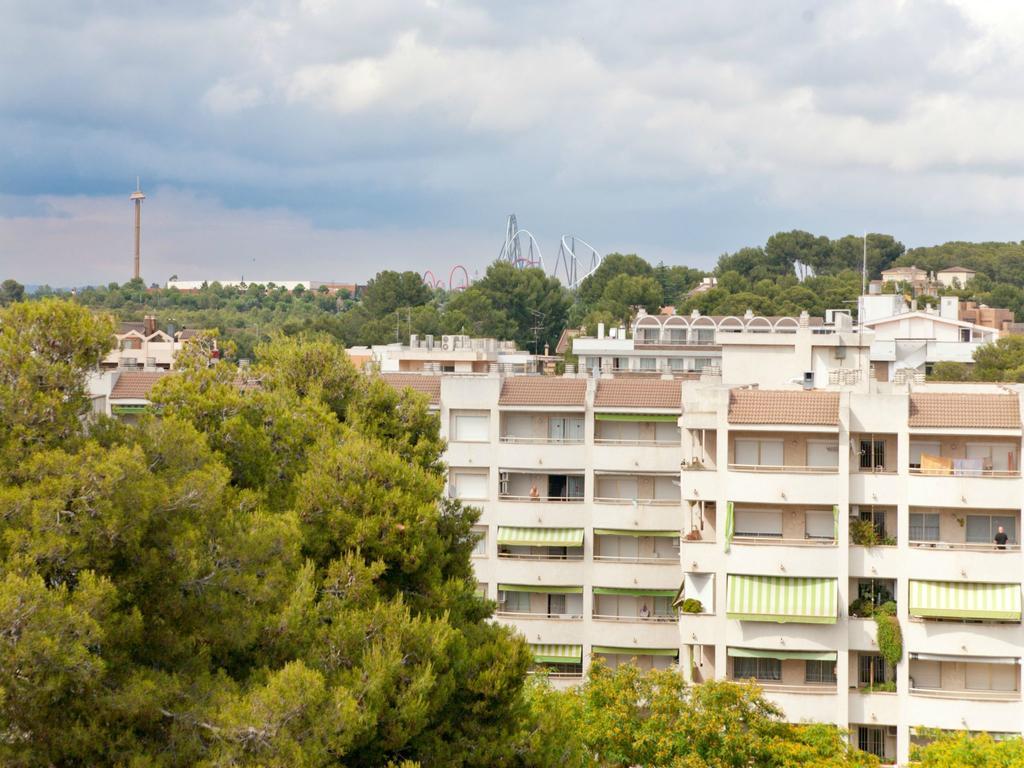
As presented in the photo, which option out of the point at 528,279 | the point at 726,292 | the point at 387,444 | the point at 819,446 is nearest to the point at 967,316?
the point at 726,292

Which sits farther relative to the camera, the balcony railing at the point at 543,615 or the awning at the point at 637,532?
the balcony railing at the point at 543,615

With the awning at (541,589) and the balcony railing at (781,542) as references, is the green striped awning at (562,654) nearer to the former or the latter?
the awning at (541,589)

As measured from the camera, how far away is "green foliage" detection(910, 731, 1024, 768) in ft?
99.8

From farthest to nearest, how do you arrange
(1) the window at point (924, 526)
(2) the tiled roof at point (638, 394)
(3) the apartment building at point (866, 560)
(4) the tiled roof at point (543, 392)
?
(4) the tiled roof at point (543, 392), (2) the tiled roof at point (638, 394), (1) the window at point (924, 526), (3) the apartment building at point (866, 560)

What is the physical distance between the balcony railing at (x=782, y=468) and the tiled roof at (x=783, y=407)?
4.07ft

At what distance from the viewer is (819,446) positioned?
39.7 m

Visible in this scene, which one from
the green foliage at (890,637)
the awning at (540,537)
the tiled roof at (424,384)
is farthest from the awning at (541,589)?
the green foliage at (890,637)

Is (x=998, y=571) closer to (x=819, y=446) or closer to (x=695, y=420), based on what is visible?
(x=819, y=446)

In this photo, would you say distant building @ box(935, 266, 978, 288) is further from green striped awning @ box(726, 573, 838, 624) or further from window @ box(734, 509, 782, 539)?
green striped awning @ box(726, 573, 838, 624)

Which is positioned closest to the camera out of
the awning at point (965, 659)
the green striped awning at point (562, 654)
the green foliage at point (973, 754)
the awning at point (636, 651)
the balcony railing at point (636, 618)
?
the green foliage at point (973, 754)

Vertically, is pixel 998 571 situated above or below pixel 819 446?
below

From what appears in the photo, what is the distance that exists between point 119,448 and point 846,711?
25397mm

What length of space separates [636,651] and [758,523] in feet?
24.7

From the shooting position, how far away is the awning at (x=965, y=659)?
37844 millimetres
